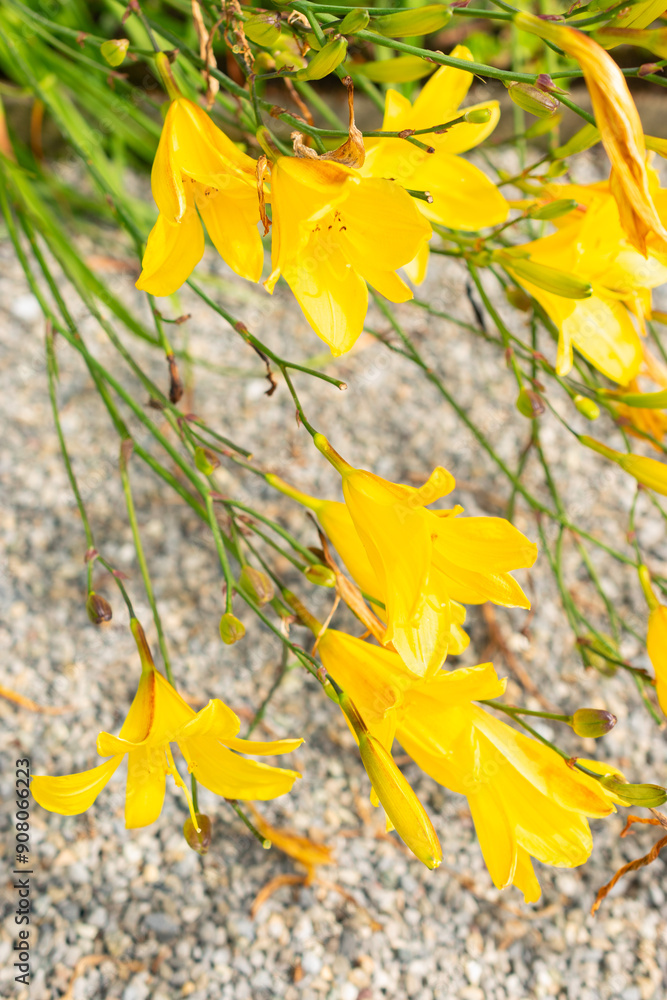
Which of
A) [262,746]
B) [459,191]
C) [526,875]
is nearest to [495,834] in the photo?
[526,875]

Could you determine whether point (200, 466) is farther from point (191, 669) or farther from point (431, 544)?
point (191, 669)

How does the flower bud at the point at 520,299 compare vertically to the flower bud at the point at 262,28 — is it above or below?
below

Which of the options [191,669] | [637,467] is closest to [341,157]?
[637,467]

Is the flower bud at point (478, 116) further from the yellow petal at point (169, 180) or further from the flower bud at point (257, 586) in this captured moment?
the flower bud at point (257, 586)

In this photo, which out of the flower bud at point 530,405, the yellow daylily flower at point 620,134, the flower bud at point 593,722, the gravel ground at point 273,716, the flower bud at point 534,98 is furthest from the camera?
the gravel ground at point 273,716

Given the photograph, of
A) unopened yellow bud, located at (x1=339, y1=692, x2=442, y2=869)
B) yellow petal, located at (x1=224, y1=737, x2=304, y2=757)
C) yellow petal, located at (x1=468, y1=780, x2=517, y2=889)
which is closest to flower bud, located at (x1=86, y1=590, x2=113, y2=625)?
yellow petal, located at (x1=224, y1=737, x2=304, y2=757)

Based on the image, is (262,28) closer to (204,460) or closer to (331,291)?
(331,291)

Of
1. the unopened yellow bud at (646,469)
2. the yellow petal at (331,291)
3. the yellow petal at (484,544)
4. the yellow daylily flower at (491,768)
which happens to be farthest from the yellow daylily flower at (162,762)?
the unopened yellow bud at (646,469)

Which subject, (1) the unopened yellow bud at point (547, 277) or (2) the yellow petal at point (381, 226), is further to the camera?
(1) the unopened yellow bud at point (547, 277)
